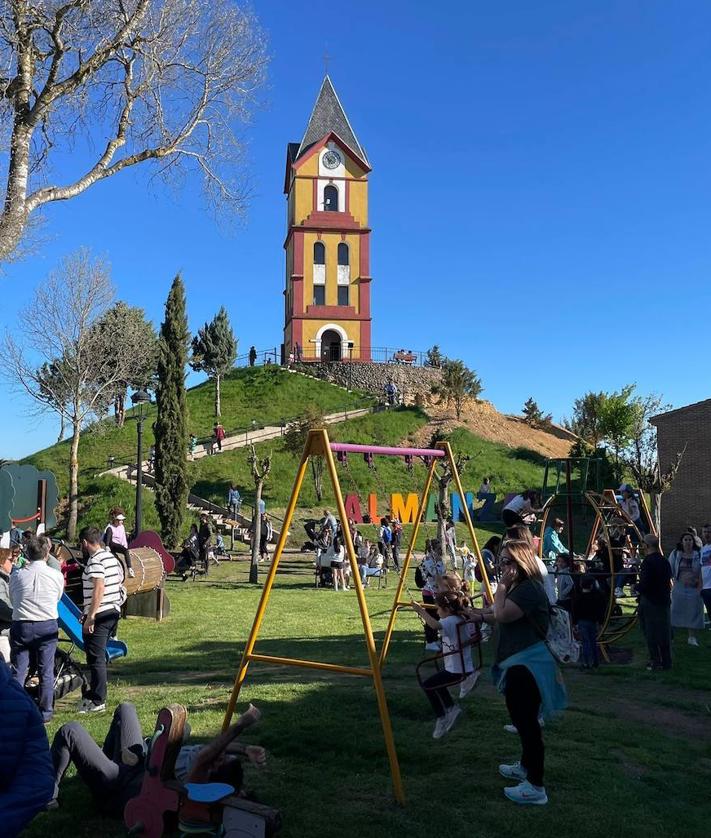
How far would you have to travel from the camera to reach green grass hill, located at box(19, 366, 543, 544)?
3434cm

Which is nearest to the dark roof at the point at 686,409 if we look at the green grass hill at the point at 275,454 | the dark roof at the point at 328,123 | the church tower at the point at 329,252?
the green grass hill at the point at 275,454

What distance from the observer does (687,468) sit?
3167cm

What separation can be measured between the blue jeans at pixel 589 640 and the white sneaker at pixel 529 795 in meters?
5.09

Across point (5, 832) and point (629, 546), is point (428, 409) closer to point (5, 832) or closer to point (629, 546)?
point (629, 546)

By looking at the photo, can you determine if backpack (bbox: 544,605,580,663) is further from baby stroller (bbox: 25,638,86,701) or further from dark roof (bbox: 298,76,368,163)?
dark roof (bbox: 298,76,368,163)

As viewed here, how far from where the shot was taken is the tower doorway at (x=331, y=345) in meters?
57.8

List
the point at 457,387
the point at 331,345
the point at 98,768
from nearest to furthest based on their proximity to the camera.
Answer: the point at 98,768
the point at 457,387
the point at 331,345

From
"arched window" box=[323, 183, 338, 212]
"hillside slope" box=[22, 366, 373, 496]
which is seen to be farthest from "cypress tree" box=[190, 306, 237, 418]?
"arched window" box=[323, 183, 338, 212]

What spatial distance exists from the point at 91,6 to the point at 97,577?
27.1 ft

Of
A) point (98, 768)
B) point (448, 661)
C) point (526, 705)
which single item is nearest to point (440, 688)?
point (448, 661)

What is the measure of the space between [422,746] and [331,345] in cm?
5305

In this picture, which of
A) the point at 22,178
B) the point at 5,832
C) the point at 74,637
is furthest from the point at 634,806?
the point at 22,178

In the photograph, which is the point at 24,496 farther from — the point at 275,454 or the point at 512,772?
the point at 275,454

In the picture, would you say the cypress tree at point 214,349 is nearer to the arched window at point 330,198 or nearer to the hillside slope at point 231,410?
the hillside slope at point 231,410
